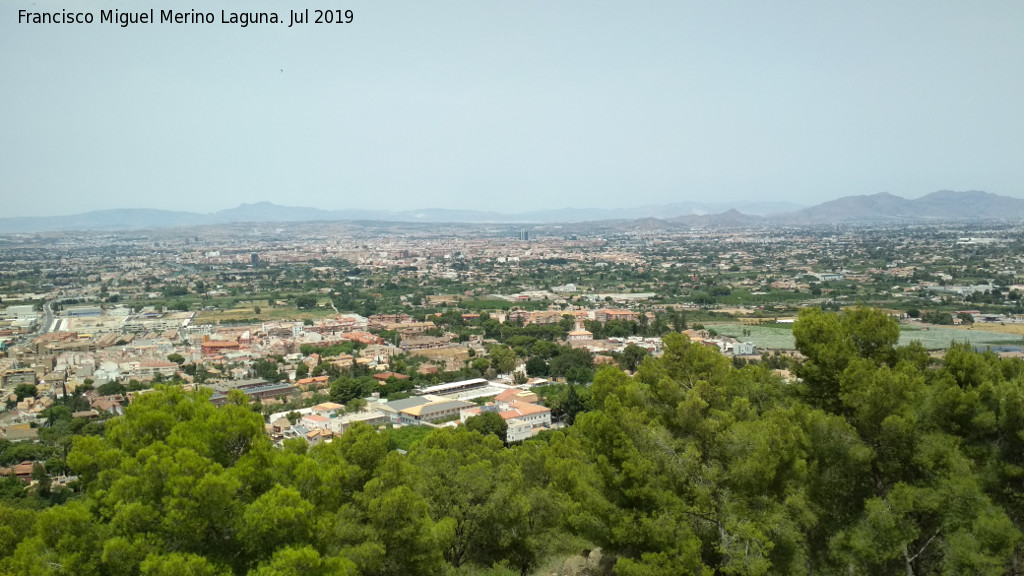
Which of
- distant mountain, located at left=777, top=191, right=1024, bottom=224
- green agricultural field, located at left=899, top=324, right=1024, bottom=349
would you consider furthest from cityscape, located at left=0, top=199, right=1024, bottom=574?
distant mountain, located at left=777, top=191, right=1024, bottom=224

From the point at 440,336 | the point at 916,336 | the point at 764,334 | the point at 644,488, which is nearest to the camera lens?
the point at 644,488

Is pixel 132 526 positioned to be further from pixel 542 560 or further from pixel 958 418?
pixel 958 418

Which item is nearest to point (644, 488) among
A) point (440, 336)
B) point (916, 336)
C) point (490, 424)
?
point (490, 424)

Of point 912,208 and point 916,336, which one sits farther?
point 912,208

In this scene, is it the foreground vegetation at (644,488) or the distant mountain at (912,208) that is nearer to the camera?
the foreground vegetation at (644,488)

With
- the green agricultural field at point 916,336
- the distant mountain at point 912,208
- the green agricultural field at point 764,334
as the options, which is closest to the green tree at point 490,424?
the green agricultural field at point 916,336

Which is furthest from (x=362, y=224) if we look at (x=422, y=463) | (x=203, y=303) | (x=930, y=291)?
(x=422, y=463)

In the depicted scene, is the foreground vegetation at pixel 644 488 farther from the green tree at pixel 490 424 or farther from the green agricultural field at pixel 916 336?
the green agricultural field at pixel 916 336

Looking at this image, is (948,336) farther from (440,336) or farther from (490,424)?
(440,336)

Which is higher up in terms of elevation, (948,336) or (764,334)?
(948,336)
